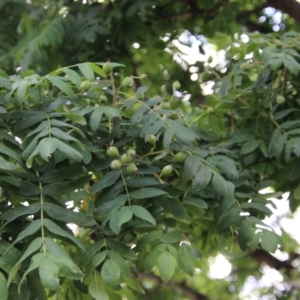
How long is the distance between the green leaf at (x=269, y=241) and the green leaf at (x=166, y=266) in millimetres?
217

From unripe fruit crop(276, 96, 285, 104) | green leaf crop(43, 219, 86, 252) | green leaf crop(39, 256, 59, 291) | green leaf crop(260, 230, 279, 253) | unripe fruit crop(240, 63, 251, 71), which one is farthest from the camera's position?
unripe fruit crop(240, 63, 251, 71)

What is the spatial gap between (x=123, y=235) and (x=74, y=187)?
12cm

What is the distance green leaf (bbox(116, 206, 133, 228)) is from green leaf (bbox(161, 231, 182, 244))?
3.8 inches

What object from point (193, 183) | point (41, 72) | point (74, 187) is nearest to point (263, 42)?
point (193, 183)

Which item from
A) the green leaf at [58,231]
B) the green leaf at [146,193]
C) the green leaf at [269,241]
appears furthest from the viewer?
the green leaf at [269,241]

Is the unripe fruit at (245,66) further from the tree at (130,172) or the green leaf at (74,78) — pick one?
the green leaf at (74,78)

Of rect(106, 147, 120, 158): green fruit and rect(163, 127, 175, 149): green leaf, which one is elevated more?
rect(106, 147, 120, 158): green fruit

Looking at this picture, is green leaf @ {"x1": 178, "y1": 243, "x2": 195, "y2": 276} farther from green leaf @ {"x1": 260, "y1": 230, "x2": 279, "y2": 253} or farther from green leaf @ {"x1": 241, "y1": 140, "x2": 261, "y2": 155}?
green leaf @ {"x1": 241, "y1": 140, "x2": 261, "y2": 155}

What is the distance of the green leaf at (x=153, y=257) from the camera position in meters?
1.02

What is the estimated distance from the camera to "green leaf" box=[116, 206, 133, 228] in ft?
3.17

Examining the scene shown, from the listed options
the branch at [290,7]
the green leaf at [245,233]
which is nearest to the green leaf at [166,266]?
the green leaf at [245,233]

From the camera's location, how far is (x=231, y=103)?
1.45 m

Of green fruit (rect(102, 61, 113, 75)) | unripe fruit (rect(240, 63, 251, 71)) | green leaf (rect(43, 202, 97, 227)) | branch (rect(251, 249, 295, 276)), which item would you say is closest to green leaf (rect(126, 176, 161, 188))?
green leaf (rect(43, 202, 97, 227))

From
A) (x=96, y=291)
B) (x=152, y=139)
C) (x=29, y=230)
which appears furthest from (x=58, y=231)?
(x=152, y=139)
